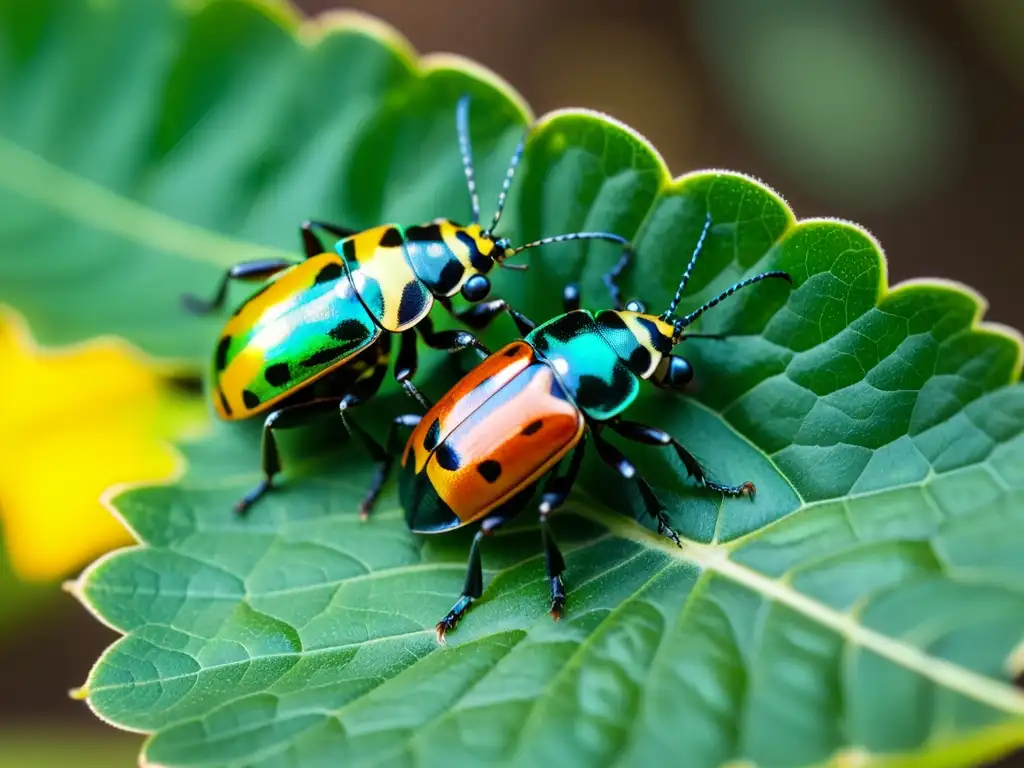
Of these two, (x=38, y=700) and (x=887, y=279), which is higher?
(x=887, y=279)

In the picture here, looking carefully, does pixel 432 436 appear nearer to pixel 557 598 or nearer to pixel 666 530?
pixel 557 598

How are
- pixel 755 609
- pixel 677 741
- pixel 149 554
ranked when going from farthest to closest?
pixel 149 554 → pixel 755 609 → pixel 677 741

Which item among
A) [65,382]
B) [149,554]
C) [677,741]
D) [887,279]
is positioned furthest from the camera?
[65,382]

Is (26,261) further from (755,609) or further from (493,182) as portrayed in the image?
(755,609)

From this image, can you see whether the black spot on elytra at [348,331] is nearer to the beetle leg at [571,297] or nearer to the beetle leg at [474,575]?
the beetle leg at [571,297]

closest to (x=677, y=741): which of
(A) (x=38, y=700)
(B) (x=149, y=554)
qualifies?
(B) (x=149, y=554)

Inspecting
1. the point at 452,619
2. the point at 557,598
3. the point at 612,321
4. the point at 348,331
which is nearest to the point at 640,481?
the point at 557,598

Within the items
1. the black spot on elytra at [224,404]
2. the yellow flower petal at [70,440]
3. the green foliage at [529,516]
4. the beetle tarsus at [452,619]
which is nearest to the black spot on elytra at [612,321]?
the green foliage at [529,516]
